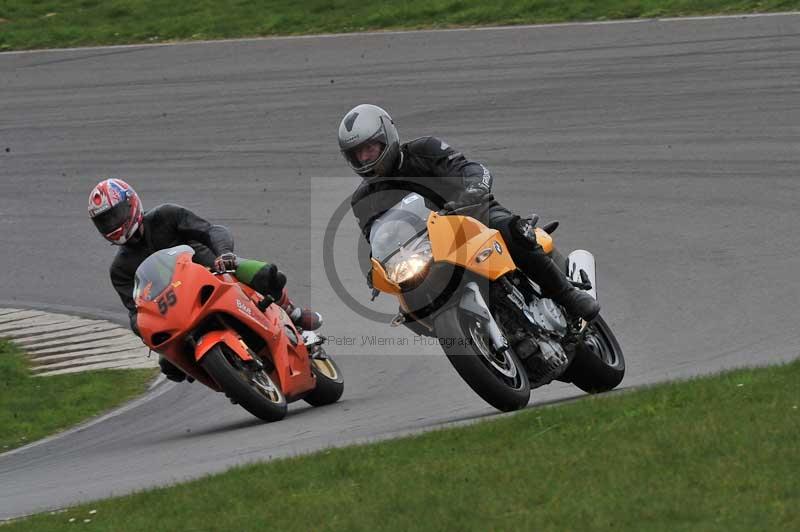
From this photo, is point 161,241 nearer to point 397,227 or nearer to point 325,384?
point 325,384

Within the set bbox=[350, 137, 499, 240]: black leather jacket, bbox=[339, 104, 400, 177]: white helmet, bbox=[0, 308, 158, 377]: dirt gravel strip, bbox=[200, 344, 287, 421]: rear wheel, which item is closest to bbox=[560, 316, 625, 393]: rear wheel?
bbox=[350, 137, 499, 240]: black leather jacket

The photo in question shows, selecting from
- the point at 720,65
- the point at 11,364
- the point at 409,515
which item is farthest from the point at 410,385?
the point at 720,65

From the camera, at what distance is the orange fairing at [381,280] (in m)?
8.02

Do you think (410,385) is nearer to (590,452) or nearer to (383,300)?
(383,300)

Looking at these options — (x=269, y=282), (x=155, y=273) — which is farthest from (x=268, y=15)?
(x=155, y=273)

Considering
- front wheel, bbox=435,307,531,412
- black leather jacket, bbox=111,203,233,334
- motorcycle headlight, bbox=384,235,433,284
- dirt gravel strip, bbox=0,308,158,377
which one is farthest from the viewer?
dirt gravel strip, bbox=0,308,158,377

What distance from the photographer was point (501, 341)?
7.88 metres

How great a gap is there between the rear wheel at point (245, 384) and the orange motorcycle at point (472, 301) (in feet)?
3.40

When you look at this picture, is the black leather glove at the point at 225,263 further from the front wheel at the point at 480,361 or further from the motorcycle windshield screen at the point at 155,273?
the front wheel at the point at 480,361

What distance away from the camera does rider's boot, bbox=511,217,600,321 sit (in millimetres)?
8414

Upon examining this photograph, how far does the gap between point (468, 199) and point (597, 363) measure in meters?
1.33

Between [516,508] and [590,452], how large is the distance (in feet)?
2.40

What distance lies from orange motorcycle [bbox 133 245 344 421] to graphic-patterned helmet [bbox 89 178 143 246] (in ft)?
1.51

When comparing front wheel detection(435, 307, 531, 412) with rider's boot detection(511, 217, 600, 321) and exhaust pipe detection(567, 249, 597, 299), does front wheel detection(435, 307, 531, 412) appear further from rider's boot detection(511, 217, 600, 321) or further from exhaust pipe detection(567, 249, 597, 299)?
exhaust pipe detection(567, 249, 597, 299)
